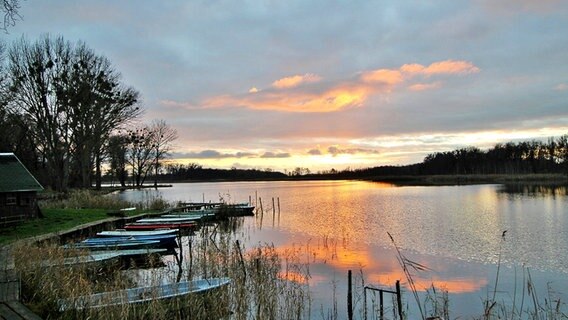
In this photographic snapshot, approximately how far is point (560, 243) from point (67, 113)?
30.3m

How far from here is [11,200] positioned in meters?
17.2

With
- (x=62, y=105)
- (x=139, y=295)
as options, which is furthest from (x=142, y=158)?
(x=139, y=295)

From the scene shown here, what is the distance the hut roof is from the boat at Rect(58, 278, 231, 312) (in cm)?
1155

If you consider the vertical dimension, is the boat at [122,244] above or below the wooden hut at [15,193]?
below

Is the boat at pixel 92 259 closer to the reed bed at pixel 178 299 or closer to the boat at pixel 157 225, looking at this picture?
the reed bed at pixel 178 299

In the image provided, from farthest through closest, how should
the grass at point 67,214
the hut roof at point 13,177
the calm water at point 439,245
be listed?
the hut roof at point 13,177 → the grass at point 67,214 → the calm water at point 439,245

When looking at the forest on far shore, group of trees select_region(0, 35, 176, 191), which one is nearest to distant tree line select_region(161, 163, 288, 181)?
the forest on far shore

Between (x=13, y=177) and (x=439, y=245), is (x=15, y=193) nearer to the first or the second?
(x=13, y=177)

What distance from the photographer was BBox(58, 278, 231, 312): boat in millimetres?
6668

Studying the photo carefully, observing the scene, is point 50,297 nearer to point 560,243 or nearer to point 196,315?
point 196,315

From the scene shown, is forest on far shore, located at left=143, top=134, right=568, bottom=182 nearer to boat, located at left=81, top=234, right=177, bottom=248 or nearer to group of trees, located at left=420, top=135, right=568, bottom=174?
group of trees, located at left=420, top=135, right=568, bottom=174

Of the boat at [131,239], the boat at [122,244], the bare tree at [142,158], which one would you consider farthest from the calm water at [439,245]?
the bare tree at [142,158]

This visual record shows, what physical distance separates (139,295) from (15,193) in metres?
12.3

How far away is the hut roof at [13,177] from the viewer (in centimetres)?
1689
